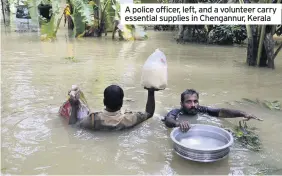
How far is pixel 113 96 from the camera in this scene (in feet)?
11.0

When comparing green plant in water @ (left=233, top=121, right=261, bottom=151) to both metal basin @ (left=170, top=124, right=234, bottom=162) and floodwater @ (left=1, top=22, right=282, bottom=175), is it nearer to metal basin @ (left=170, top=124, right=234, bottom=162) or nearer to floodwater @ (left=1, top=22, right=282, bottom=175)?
floodwater @ (left=1, top=22, right=282, bottom=175)

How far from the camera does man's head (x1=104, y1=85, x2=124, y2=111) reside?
3348mm

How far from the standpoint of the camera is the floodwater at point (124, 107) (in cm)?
296

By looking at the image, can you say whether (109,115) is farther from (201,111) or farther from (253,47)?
(253,47)

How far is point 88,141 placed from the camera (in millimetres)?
3406

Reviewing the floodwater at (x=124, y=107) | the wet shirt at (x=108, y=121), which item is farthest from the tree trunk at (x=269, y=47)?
the wet shirt at (x=108, y=121)

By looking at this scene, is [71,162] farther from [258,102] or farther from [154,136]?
[258,102]

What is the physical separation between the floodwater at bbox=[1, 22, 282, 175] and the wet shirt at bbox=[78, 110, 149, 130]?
3.1 inches

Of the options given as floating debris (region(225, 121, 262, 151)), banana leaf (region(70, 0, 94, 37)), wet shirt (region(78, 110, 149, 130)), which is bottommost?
floating debris (region(225, 121, 262, 151))

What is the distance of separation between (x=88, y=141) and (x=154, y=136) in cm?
68

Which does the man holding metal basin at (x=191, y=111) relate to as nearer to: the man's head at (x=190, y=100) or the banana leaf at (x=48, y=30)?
the man's head at (x=190, y=100)

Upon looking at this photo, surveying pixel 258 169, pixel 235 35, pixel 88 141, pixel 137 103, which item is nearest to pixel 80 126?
pixel 88 141

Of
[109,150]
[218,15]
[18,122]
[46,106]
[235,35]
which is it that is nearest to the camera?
[109,150]

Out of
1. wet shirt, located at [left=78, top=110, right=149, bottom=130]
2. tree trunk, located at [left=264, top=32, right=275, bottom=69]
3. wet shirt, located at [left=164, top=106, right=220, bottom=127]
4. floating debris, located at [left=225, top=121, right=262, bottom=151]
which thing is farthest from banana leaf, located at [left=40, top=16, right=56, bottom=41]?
floating debris, located at [left=225, top=121, right=262, bottom=151]
